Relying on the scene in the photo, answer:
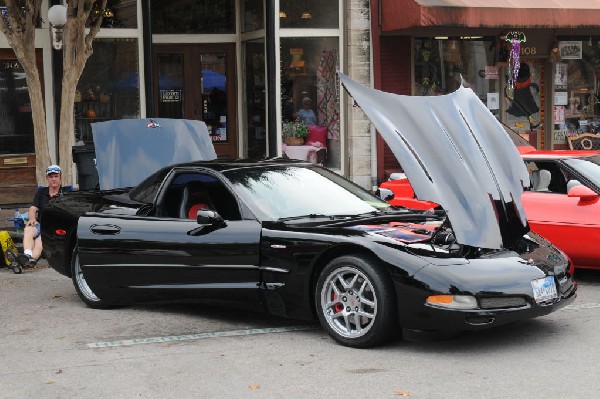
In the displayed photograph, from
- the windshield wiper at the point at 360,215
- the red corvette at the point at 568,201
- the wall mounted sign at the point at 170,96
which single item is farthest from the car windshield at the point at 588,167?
the wall mounted sign at the point at 170,96

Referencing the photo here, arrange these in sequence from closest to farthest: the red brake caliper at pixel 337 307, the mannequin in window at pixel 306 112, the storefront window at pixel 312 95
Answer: the red brake caliper at pixel 337 307 < the storefront window at pixel 312 95 < the mannequin in window at pixel 306 112

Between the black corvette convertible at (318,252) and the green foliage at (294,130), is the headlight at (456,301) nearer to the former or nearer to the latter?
the black corvette convertible at (318,252)

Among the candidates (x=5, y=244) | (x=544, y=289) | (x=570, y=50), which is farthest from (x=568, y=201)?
(x=570, y=50)

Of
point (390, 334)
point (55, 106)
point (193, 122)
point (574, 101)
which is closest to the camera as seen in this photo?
point (390, 334)

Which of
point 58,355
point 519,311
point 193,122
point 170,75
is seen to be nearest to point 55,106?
point 170,75

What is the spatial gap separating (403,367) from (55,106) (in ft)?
39.2

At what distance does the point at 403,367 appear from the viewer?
21.9 ft

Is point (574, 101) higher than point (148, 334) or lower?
higher

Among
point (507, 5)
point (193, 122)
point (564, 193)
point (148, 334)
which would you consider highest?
point (507, 5)

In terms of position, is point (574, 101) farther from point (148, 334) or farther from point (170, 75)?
point (148, 334)

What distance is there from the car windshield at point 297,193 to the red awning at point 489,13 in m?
9.14

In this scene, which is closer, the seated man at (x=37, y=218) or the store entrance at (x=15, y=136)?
the seated man at (x=37, y=218)

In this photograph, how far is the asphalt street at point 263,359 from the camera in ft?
20.3

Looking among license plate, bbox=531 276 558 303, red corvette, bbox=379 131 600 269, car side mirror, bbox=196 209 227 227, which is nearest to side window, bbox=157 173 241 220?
car side mirror, bbox=196 209 227 227
